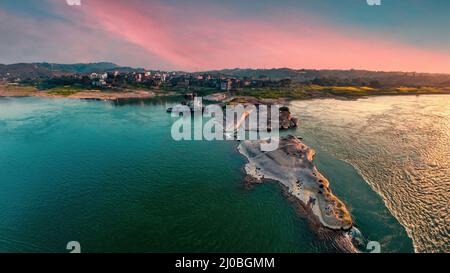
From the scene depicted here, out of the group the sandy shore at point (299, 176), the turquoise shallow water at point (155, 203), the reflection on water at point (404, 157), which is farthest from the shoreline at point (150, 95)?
the turquoise shallow water at point (155, 203)

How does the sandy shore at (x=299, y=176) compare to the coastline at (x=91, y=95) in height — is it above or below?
below

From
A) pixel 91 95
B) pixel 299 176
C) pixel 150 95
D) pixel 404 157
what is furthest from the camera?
pixel 150 95

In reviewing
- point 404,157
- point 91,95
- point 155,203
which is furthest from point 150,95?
point 404,157

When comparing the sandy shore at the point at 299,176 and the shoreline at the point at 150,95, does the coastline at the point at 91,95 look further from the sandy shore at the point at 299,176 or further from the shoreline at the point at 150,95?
the sandy shore at the point at 299,176

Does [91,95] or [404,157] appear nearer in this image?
[404,157]

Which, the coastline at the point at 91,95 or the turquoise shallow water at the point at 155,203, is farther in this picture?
the coastline at the point at 91,95

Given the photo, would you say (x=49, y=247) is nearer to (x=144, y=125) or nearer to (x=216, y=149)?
(x=216, y=149)

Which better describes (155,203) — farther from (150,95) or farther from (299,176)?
(150,95)
